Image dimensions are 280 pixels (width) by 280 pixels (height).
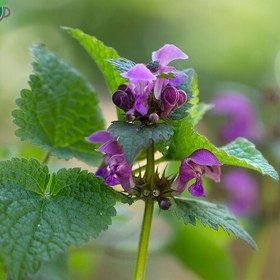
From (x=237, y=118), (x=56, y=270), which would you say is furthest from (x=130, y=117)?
(x=237, y=118)

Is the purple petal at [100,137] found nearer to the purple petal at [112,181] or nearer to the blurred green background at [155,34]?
the purple petal at [112,181]

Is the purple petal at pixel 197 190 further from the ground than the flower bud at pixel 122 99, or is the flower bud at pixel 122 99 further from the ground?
the flower bud at pixel 122 99

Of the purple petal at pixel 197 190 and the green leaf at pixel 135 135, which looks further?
the purple petal at pixel 197 190

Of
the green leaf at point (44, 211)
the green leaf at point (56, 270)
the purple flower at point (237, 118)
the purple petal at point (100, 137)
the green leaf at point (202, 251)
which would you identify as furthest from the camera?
the purple flower at point (237, 118)

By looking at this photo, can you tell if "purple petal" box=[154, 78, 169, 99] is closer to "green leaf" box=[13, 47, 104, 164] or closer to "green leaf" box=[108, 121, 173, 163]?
"green leaf" box=[108, 121, 173, 163]

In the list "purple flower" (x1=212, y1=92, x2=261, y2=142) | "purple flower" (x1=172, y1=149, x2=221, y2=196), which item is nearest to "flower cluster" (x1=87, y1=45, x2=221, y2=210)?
"purple flower" (x1=172, y1=149, x2=221, y2=196)

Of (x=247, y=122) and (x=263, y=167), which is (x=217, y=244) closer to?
(x=247, y=122)

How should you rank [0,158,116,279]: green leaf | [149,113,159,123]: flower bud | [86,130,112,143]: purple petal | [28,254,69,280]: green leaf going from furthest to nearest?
[28,254,69,280]: green leaf, [86,130,112,143]: purple petal, [149,113,159,123]: flower bud, [0,158,116,279]: green leaf

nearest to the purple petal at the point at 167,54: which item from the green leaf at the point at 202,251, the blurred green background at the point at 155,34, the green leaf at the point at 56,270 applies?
the green leaf at the point at 56,270
